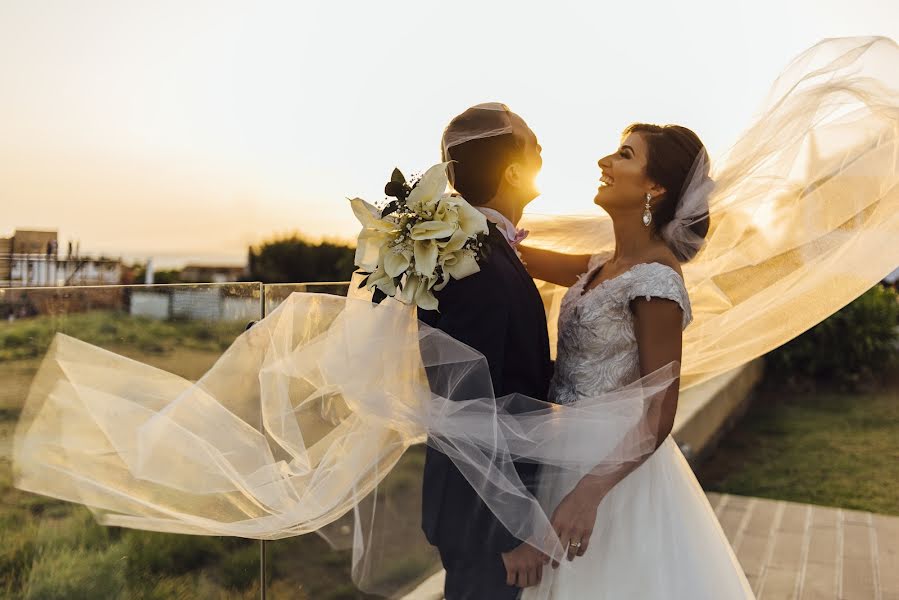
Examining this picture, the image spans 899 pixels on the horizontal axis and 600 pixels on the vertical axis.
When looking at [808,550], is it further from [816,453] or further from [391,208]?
[391,208]

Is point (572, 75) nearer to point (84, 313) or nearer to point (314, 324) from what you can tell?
point (314, 324)

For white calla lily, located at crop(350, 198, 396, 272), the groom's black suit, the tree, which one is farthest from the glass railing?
the tree

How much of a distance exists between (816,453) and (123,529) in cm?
709

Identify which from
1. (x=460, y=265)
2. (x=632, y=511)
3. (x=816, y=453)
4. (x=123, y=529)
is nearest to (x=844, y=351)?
(x=816, y=453)

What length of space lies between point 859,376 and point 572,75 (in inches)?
343

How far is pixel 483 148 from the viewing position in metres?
2.43

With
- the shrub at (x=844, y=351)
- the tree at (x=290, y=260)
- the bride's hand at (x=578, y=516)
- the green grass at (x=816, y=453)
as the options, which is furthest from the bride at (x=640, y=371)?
the tree at (x=290, y=260)

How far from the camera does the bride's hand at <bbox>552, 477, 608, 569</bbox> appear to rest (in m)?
2.21

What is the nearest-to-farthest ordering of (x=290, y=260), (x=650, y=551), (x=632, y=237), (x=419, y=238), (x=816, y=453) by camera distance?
(x=419, y=238) < (x=650, y=551) < (x=632, y=237) < (x=816, y=453) < (x=290, y=260)

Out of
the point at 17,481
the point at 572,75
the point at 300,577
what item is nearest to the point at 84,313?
the point at 17,481

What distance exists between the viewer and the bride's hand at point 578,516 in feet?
7.26

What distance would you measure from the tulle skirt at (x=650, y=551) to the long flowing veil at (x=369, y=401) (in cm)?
26

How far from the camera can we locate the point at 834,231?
2676 millimetres

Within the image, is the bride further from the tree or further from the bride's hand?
the tree
